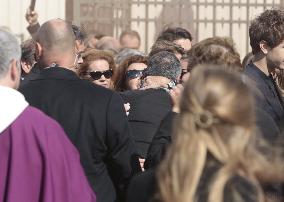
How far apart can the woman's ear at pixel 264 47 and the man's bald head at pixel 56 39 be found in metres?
1.22

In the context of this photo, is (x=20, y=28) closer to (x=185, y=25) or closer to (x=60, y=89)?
(x=185, y=25)

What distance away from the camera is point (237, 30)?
1430cm

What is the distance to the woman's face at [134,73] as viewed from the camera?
792 centimetres

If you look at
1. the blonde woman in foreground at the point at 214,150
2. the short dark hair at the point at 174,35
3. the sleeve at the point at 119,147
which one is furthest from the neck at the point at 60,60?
the short dark hair at the point at 174,35

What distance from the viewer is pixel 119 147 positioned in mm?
5793

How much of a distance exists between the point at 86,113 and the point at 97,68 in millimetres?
2370

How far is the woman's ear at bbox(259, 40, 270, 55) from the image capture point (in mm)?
6398

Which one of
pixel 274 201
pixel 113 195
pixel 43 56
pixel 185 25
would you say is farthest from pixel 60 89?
pixel 185 25

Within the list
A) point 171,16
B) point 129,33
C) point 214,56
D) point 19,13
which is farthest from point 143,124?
point 171,16

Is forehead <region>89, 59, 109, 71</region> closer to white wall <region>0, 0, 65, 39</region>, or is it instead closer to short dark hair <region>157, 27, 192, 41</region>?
short dark hair <region>157, 27, 192, 41</region>

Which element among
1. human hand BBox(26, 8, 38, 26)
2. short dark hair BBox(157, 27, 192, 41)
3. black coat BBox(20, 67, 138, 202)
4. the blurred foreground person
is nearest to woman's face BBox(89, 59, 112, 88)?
short dark hair BBox(157, 27, 192, 41)

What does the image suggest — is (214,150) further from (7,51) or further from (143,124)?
(143,124)

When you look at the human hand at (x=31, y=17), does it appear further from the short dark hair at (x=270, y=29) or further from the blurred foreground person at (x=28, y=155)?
the blurred foreground person at (x=28, y=155)

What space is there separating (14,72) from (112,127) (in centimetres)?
88
